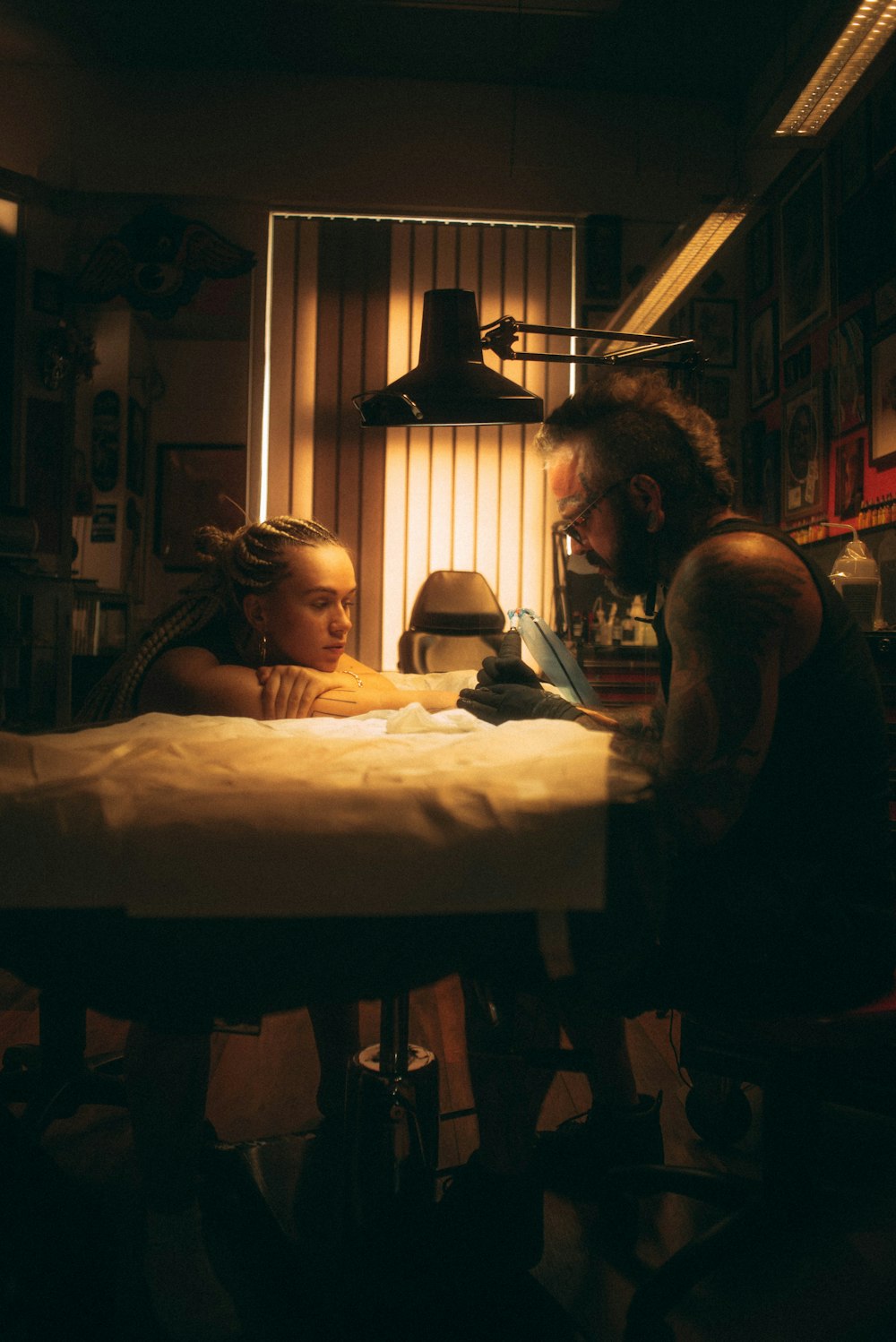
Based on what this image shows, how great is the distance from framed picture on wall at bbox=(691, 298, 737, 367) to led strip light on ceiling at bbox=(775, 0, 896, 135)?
1.86 meters

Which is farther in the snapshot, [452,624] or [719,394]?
[719,394]

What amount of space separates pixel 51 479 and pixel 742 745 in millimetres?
3086

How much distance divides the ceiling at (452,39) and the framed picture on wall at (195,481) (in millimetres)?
2120

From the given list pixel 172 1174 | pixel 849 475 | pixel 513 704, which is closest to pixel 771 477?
pixel 849 475

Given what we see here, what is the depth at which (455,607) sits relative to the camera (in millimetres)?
3242

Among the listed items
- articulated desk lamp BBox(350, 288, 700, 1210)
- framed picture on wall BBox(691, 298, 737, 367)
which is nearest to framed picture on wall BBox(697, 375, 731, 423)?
framed picture on wall BBox(691, 298, 737, 367)

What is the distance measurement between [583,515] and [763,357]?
3.28m

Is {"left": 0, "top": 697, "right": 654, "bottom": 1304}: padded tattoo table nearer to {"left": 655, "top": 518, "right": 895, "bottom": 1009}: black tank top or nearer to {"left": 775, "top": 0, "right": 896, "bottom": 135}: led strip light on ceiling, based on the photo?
{"left": 655, "top": 518, "right": 895, "bottom": 1009}: black tank top

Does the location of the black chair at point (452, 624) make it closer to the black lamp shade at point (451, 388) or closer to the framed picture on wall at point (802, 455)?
the black lamp shade at point (451, 388)

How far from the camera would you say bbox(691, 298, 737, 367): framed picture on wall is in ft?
14.7

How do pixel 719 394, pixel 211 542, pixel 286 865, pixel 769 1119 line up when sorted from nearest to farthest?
pixel 286 865, pixel 769 1119, pixel 211 542, pixel 719 394

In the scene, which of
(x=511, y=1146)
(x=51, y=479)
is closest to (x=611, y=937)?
(x=511, y=1146)

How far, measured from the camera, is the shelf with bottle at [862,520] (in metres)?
3.04

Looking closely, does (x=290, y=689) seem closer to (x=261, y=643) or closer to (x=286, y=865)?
(x=261, y=643)
